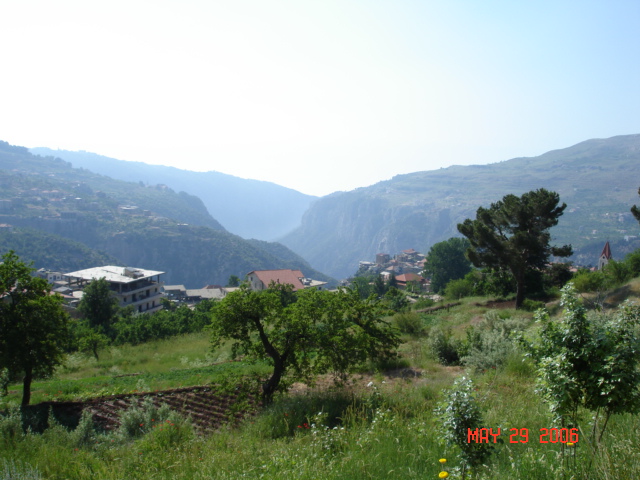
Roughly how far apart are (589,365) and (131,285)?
57953 mm

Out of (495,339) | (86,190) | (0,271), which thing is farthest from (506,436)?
(86,190)

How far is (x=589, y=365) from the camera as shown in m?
3.06

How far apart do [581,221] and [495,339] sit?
192 meters

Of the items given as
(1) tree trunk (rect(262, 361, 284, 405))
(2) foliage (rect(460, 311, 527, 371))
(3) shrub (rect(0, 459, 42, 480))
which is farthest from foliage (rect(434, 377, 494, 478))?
(2) foliage (rect(460, 311, 527, 371))

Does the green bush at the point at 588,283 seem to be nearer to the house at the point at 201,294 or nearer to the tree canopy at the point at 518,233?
the tree canopy at the point at 518,233

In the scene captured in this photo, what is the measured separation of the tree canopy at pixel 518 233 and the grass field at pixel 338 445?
13.2 meters

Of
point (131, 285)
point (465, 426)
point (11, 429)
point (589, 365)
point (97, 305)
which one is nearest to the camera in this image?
point (589, 365)

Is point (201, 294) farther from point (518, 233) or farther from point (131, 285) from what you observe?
point (518, 233)

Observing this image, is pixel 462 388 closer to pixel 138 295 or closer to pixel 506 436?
pixel 506 436

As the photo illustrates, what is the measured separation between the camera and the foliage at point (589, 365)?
289 centimetres

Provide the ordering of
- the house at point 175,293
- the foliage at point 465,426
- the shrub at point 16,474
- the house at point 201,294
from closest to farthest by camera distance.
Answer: the foliage at point 465,426
the shrub at point 16,474
the house at point 201,294
the house at point 175,293

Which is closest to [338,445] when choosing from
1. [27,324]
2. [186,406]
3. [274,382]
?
[274,382]

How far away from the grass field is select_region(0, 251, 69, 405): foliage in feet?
3.30

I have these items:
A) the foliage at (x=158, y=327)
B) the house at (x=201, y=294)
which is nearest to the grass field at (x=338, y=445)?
the foliage at (x=158, y=327)
